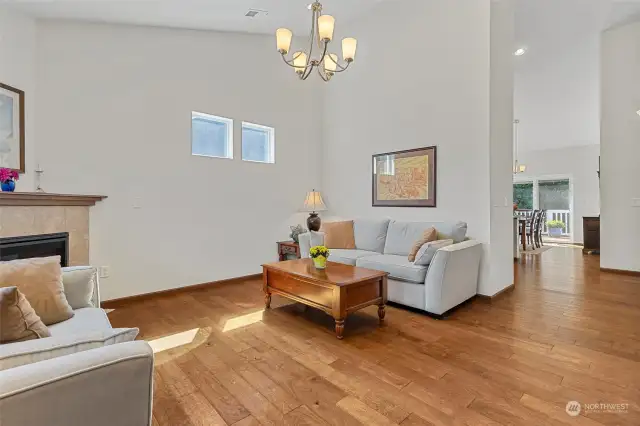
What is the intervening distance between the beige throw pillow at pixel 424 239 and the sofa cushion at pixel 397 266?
0.09m

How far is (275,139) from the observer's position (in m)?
5.01

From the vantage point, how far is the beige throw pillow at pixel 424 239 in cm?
343

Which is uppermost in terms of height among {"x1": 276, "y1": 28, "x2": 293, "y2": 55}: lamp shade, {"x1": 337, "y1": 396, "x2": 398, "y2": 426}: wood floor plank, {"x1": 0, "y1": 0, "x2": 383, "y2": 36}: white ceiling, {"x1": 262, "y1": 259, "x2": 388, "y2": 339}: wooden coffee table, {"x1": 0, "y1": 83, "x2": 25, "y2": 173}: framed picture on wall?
{"x1": 0, "y1": 0, "x2": 383, "y2": 36}: white ceiling

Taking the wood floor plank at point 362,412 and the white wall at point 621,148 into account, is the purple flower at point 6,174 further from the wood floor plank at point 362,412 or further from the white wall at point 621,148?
the white wall at point 621,148

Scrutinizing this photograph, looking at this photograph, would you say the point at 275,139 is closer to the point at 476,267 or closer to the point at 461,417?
the point at 476,267

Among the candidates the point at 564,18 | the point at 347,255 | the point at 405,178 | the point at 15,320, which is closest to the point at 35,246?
the point at 15,320

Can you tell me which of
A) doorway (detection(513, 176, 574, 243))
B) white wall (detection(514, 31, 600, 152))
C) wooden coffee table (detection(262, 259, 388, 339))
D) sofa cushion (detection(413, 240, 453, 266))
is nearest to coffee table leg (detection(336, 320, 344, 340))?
wooden coffee table (detection(262, 259, 388, 339))

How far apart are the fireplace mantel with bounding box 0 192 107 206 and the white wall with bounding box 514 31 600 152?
6.37 m

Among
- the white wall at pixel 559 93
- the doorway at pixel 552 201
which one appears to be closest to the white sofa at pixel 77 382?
the white wall at pixel 559 93

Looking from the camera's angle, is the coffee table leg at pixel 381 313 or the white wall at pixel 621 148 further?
the white wall at pixel 621 148

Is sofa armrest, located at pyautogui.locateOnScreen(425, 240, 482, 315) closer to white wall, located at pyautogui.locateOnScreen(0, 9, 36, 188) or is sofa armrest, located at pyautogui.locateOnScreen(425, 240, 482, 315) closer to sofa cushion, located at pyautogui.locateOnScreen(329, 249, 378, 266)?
sofa cushion, located at pyautogui.locateOnScreen(329, 249, 378, 266)

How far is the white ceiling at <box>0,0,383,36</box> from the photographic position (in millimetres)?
3064

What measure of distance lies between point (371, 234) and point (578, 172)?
24.2 feet

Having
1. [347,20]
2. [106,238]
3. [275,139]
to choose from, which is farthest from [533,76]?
[106,238]
